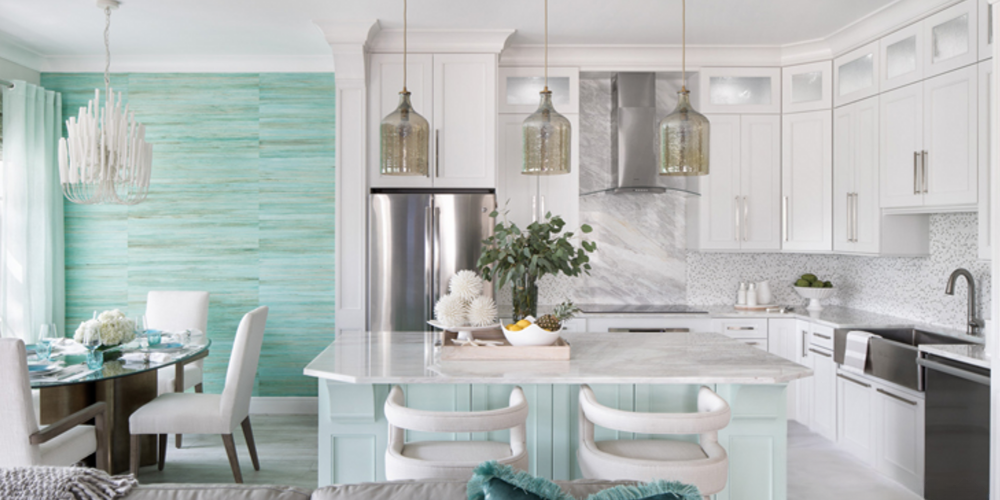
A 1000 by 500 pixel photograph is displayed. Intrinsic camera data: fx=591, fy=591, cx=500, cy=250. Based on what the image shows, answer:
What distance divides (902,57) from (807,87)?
763 mm

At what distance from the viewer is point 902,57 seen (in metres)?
3.43

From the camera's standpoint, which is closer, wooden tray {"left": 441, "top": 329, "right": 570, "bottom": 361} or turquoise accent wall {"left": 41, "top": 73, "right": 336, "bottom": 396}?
wooden tray {"left": 441, "top": 329, "right": 570, "bottom": 361}

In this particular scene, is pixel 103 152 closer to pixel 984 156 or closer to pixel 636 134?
pixel 636 134

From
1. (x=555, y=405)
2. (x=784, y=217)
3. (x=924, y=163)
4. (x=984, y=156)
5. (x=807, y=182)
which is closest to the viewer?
(x=555, y=405)

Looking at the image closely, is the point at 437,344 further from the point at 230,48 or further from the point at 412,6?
the point at 230,48

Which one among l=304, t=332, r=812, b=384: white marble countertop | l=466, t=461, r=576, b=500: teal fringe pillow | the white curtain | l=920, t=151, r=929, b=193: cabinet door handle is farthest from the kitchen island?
the white curtain

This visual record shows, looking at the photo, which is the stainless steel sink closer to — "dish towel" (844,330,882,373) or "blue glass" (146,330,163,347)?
"dish towel" (844,330,882,373)

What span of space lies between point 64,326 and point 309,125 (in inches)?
90.7

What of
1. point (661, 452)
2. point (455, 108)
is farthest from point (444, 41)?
point (661, 452)

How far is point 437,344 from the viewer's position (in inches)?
103

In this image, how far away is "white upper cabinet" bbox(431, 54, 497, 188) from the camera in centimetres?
395

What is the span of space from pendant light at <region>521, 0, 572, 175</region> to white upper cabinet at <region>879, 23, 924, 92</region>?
230 centimetres

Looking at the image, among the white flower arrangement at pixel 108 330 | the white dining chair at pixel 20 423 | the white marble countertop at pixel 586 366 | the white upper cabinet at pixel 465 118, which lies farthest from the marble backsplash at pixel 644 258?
the white dining chair at pixel 20 423

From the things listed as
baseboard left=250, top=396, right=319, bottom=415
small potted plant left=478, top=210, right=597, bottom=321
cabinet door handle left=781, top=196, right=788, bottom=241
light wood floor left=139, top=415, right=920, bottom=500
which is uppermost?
cabinet door handle left=781, top=196, right=788, bottom=241
